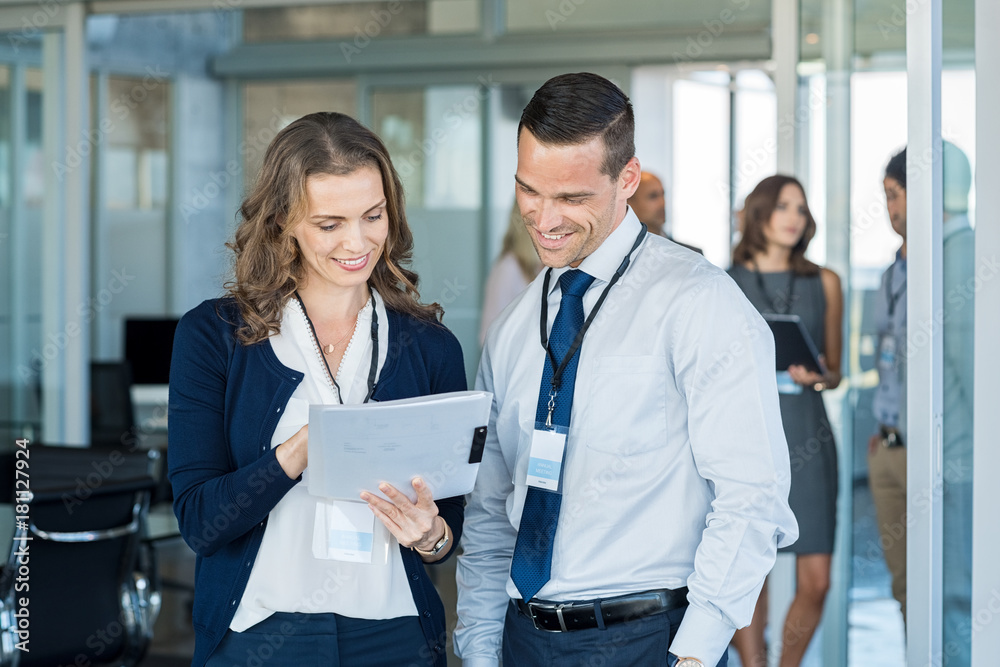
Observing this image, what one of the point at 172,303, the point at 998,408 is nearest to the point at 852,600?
the point at 998,408

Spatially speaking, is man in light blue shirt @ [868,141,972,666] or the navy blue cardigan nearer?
the navy blue cardigan

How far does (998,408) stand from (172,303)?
21.1 feet

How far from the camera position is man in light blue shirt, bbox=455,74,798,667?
158 cm

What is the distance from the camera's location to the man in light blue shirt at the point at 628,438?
5.18ft

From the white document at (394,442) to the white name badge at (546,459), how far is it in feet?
0.40

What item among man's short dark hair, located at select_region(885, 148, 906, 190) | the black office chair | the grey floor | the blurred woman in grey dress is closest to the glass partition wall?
the grey floor

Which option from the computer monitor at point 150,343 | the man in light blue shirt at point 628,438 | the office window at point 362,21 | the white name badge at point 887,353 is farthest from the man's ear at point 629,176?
the office window at point 362,21

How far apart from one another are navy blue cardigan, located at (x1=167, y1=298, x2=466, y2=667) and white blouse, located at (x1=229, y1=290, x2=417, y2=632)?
2cm

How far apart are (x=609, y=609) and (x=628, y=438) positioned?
28 cm

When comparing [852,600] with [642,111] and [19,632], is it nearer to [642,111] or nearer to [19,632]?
[19,632]

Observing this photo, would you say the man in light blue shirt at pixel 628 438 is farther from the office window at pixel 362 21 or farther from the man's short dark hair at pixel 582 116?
the office window at pixel 362 21

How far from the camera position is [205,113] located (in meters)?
7.51

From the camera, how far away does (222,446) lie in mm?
1708

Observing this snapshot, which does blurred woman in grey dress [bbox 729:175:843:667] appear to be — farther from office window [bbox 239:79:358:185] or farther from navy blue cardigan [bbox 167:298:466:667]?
office window [bbox 239:79:358:185]
